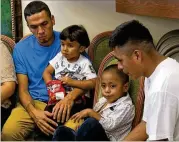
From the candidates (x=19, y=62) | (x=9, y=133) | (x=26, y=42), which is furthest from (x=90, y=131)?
(x=26, y=42)

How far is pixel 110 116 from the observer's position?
1691 millimetres

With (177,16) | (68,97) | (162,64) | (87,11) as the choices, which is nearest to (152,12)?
(177,16)

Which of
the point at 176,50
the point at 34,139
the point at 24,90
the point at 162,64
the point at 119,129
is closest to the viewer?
the point at 162,64

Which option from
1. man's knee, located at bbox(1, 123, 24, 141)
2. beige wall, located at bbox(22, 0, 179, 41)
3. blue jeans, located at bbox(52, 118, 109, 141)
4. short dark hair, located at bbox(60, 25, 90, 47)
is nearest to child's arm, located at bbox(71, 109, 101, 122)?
blue jeans, located at bbox(52, 118, 109, 141)

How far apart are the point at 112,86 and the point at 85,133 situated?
0.30 meters

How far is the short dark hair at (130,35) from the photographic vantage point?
1295 millimetres

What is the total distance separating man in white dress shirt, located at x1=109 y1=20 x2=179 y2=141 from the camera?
1201 mm

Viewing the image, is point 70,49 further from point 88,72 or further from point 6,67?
point 6,67

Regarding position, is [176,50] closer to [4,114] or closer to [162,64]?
[162,64]

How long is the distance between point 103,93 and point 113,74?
0.12 m

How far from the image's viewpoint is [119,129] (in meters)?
1.69

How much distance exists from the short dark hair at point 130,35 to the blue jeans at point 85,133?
0.48 metres

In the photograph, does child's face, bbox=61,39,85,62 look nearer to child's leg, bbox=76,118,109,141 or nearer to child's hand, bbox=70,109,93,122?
child's hand, bbox=70,109,93,122

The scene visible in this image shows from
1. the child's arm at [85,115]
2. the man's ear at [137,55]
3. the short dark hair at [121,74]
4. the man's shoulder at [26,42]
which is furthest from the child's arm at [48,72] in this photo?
the man's ear at [137,55]
